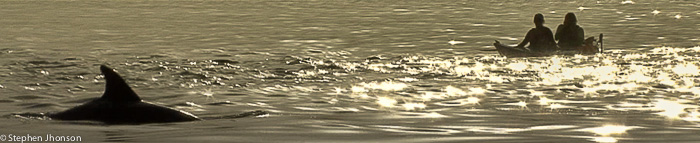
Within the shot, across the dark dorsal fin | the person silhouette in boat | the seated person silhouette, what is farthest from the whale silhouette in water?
the person silhouette in boat

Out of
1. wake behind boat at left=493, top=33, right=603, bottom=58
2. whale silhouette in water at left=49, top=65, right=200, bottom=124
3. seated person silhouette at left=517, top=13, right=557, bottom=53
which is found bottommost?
whale silhouette in water at left=49, top=65, right=200, bottom=124

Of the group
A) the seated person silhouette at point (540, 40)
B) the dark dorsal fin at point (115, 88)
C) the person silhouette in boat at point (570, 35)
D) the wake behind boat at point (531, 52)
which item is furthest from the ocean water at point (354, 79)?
the seated person silhouette at point (540, 40)

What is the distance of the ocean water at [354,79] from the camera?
15852 mm

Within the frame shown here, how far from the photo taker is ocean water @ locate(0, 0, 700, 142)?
15852 mm

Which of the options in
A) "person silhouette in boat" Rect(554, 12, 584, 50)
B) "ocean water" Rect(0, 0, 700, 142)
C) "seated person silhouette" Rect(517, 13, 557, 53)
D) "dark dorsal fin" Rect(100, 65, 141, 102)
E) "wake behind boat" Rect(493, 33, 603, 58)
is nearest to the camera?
"dark dorsal fin" Rect(100, 65, 141, 102)

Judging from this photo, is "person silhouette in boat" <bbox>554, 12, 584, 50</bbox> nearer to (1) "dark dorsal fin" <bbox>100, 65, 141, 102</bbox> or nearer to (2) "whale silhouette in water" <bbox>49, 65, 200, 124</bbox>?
(2) "whale silhouette in water" <bbox>49, 65, 200, 124</bbox>

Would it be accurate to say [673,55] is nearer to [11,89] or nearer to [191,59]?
[191,59]

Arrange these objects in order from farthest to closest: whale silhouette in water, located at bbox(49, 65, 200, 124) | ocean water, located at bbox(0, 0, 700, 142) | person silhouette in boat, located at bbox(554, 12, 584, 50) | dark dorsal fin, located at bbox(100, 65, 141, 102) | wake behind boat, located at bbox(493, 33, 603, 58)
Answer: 1. person silhouette in boat, located at bbox(554, 12, 584, 50)
2. wake behind boat, located at bbox(493, 33, 603, 58)
3. ocean water, located at bbox(0, 0, 700, 142)
4. whale silhouette in water, located at bbox(49, 65, 200, 124)
5. dark dorsal fin, located at bbox(100, 65, 141, 102)

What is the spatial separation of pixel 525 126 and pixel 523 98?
5.17 metres

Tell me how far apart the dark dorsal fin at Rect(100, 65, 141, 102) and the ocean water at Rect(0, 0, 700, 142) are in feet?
1.89

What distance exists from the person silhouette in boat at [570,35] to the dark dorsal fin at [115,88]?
18563 millimetres

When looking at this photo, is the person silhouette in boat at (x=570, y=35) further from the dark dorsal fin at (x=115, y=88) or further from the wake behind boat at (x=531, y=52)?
the dark dorsal fin at (x=115, y=88)

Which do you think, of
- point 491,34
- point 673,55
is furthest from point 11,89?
point 491,34

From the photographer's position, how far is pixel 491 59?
31875mm
